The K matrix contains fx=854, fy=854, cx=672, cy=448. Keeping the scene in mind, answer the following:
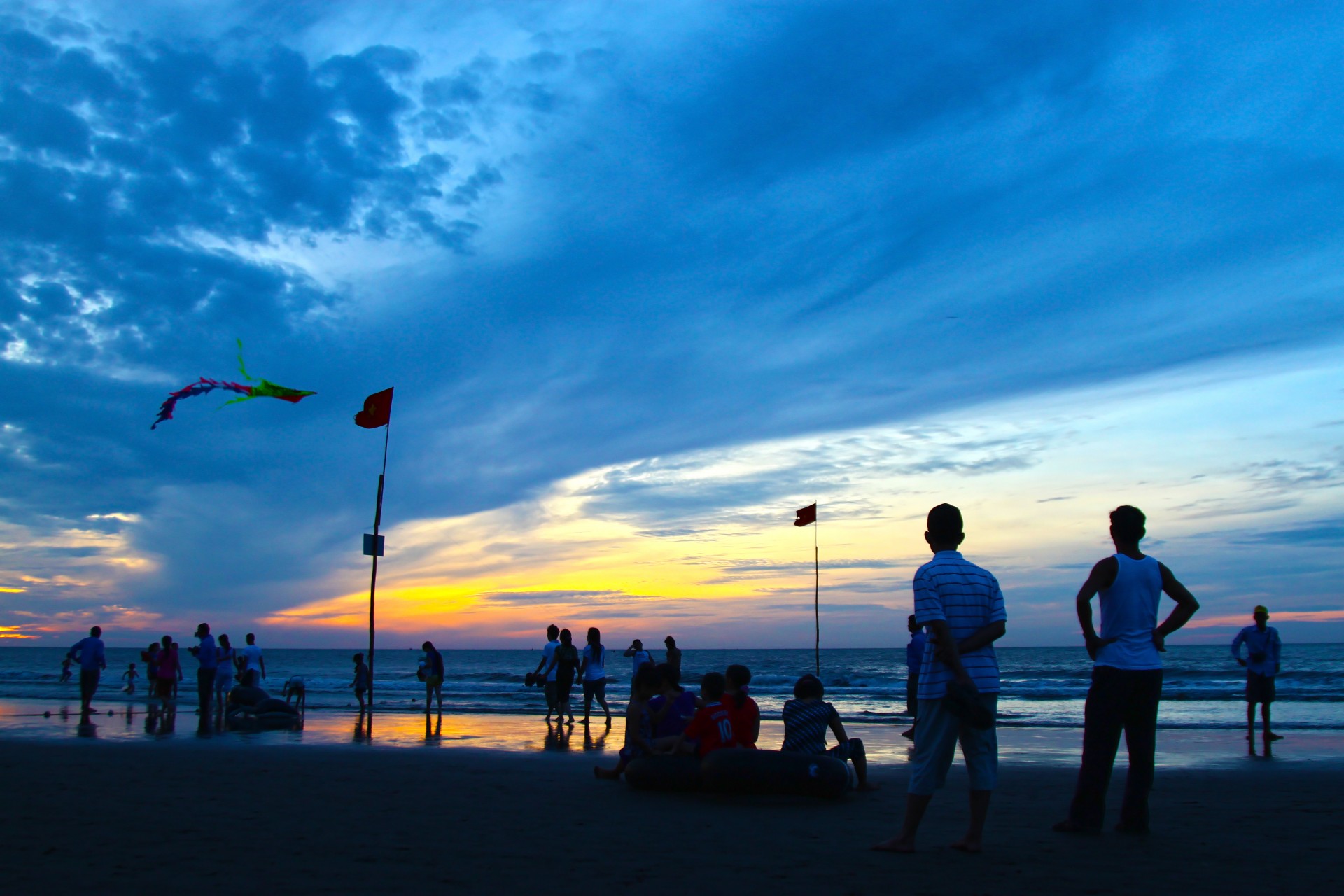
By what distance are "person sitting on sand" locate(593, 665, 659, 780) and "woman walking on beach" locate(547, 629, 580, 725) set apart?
839 centimetres

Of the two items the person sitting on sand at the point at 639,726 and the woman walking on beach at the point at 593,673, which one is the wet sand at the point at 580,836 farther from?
the woman walking on beach at the point at 593,673

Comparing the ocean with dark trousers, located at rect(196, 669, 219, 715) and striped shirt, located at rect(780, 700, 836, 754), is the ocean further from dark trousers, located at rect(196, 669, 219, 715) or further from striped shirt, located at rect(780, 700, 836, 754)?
striped shirt, located at rect(780, 700, 836, 754)

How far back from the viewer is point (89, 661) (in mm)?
17375

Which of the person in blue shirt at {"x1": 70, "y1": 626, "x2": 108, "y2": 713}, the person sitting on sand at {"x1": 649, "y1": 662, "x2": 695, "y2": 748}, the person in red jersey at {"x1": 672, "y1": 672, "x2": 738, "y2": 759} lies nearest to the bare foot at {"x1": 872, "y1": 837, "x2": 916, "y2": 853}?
the person in red jersey at {"x1": 672, "y1": 672, "x2": 738, "y2": 759}

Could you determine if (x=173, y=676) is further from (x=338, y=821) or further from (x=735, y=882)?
(x=735, y=882)

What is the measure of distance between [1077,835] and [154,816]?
21.3ft

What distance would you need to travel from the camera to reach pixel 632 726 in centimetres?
834

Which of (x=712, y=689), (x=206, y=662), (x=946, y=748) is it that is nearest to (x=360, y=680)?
(x=206, y=662)

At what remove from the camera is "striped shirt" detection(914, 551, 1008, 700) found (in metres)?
4.85

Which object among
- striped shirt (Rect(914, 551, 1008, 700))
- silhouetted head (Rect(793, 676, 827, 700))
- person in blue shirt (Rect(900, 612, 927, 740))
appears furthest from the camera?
person in blue shirt (Rect(900, 612, 927, 740))

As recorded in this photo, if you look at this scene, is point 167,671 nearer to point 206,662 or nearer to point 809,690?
point 206,662

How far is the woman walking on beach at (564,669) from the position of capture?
56.1 feet

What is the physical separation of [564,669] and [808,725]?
33.6 ft

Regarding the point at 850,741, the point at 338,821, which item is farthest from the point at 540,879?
the point at 850,741
